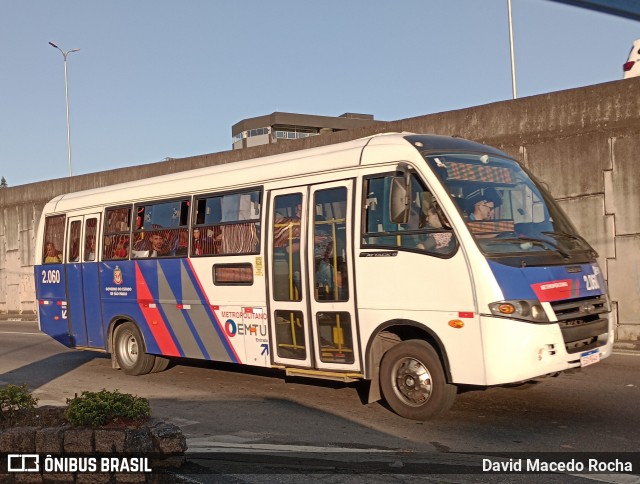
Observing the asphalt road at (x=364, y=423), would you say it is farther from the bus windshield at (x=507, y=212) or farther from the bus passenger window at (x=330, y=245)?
the bus windshield at (x=507, y=212)

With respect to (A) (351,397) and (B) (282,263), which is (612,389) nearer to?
(A) (351,397)

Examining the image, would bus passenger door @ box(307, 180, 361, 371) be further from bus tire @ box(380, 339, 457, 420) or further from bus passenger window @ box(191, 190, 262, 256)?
bus passenger window @ box(191, 190, 262, 256)

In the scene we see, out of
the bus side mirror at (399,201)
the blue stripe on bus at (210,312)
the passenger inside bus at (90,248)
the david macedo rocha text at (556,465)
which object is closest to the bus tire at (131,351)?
Result: the passenger inside bus at (90,248)

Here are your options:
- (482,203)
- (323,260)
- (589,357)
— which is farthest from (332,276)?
(589,357)

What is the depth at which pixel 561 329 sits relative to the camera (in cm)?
750

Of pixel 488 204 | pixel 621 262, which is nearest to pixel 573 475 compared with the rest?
pixel 488 204

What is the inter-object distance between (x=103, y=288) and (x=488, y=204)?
7.59 metres

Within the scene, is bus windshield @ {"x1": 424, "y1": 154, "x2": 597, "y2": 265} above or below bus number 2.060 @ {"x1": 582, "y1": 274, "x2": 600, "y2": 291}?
above

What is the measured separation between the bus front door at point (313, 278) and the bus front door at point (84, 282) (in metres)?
4.77

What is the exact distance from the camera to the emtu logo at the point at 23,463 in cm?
579

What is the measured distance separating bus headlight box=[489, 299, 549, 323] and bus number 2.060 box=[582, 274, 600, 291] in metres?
1.05

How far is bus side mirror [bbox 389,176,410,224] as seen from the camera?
7957 mm

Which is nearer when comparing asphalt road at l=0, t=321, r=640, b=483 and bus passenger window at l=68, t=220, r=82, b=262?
asphalt road at l=0, t=321, r=640, b=483

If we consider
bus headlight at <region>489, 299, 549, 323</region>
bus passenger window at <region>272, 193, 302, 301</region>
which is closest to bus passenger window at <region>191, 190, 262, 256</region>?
bus passenger window at <region>272, 193, 302, 301</region>
